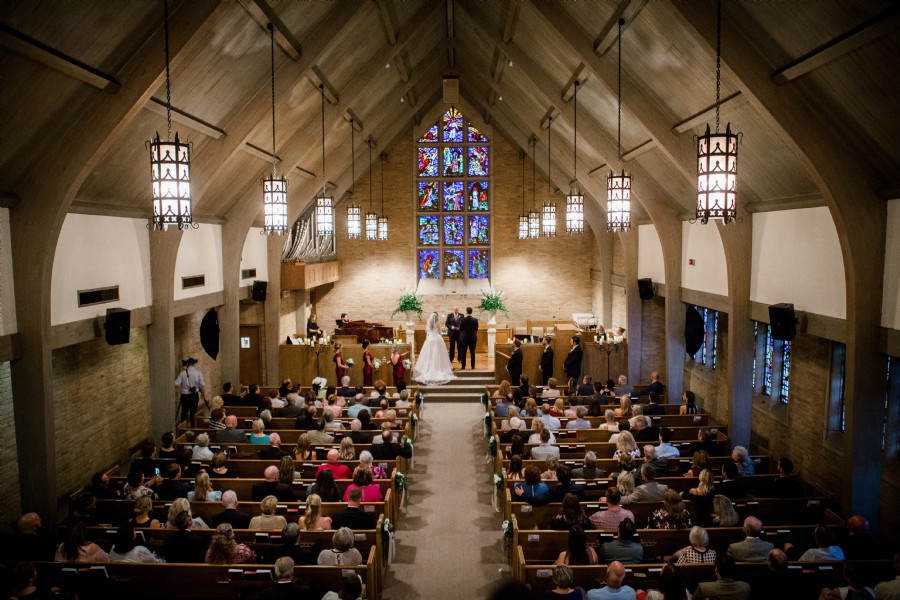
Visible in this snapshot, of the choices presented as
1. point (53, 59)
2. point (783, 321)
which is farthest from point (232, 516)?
point (783, 321)

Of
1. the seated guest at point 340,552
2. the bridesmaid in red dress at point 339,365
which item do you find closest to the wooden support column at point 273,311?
the bridesmaid in red dress at point 339,365

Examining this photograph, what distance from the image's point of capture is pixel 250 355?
17.5 meters

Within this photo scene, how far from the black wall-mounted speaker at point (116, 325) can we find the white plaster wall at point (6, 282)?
1767 mm

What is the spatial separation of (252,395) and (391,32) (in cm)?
748

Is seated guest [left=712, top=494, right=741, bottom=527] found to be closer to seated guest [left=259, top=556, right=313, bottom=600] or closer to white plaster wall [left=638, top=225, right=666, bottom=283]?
seated guest [left=259, top=556, right=313, bottom=600]

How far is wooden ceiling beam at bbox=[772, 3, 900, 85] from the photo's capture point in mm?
5645

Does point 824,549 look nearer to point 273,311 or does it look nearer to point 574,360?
point 574,360

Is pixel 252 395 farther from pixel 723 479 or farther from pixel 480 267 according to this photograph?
pixel 480 267

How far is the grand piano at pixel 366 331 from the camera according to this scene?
802 inches

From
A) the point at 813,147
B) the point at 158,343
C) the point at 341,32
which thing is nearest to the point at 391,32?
the point at 341,32

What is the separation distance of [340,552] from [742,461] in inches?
220

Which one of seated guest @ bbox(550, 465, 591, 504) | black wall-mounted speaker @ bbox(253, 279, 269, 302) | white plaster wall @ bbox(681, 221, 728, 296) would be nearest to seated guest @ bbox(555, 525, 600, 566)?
seated guest @ bbox(550, 465, 591, 504)

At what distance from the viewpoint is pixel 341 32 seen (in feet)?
36.6

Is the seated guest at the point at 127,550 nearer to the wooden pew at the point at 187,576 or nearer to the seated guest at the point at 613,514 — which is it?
the wooden pew at the point at 187,576
